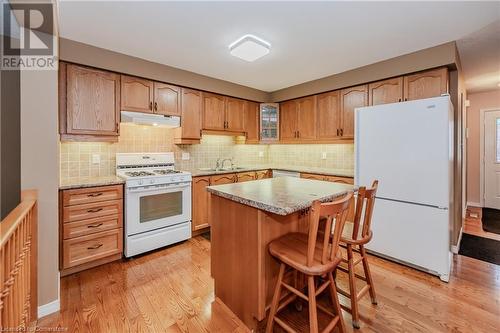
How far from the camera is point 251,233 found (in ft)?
5.26

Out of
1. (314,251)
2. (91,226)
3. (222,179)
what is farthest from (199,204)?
(314,251)

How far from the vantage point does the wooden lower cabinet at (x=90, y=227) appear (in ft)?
7.63

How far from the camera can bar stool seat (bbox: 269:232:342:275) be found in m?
1.30

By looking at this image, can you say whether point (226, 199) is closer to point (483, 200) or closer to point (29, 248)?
point (29, 248)

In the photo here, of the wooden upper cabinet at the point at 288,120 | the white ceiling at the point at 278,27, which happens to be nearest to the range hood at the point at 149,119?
the white ceiling at the point at 278,27

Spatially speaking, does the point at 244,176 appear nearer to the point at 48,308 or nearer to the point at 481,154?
the point at 48,308

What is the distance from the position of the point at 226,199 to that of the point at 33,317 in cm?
161

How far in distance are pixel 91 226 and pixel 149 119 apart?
1.44 metres

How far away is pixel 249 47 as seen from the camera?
7.51 feet

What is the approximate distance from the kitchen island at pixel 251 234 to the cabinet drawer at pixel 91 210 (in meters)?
1.38

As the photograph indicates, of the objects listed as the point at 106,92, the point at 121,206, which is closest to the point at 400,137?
the point at 121,206

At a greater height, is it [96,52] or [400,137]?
[96,52]

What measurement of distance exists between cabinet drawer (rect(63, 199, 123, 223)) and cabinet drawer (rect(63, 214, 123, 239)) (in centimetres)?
4

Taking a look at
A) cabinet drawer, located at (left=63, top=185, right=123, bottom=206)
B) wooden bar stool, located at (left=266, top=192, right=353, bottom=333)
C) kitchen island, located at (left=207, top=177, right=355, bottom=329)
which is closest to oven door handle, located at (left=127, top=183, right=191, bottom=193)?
cabinet drawer, located at (left=63, top=185, right=123, bottom=206)
